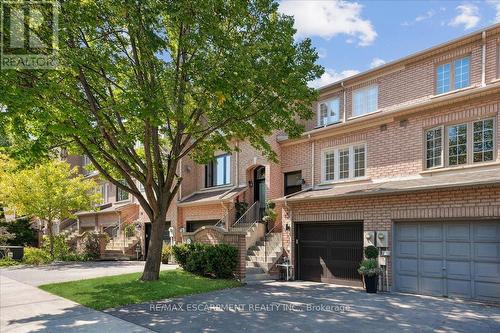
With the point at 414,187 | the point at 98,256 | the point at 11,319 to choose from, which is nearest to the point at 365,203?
the point at 414,187

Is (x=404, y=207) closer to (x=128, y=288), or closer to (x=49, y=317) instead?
(x=128, y=288)

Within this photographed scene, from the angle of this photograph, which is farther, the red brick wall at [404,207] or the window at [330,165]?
the window at [330,165]

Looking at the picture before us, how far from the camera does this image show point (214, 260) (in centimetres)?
1459


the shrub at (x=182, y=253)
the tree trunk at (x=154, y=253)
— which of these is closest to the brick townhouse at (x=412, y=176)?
the shrub at (x=182, y=253)

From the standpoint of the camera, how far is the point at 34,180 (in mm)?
22703

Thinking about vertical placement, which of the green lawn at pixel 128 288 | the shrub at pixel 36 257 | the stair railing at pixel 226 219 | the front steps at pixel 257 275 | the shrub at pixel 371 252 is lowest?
the shrub at pixel 36 257

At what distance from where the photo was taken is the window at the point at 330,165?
52.8 ft

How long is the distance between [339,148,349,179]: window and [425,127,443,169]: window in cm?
324

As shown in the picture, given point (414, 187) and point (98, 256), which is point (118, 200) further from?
point (414, 187)

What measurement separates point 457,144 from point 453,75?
2366 mm

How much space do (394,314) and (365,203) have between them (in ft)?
15.7

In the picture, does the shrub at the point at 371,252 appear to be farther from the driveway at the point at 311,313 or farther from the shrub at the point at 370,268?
the driveway at the point at 311,313

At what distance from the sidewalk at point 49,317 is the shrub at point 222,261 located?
509 cm

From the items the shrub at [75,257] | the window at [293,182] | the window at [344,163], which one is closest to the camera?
the window at [344,163]
